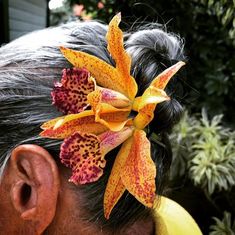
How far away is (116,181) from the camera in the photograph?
0.98 metres

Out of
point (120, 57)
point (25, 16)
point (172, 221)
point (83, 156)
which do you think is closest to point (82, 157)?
point (83, 156)

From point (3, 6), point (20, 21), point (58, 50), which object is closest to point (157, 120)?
point (58, 50)

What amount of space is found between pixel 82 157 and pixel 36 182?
0.13m

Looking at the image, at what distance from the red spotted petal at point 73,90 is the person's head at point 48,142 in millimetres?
59

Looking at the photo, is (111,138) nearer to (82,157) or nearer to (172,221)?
(82,157)

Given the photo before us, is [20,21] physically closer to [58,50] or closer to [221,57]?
[221,57]

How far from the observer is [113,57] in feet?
3.23

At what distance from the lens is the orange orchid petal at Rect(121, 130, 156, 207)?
0.93 meters

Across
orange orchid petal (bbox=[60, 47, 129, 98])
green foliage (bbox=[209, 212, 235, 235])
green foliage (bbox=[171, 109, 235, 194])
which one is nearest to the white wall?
green foliage (bbox=[171, 109, 235, 194])

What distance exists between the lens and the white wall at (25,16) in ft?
8.90

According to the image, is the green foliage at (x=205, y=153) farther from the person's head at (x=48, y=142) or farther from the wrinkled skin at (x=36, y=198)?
the wrinkled skin at (x=36, y=198)

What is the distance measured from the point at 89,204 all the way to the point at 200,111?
2.34 m

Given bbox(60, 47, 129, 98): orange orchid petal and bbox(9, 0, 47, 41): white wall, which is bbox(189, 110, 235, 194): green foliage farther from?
bbox(60, 47, 129, 98): orange orchid petal

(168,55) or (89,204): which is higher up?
(168,55)
